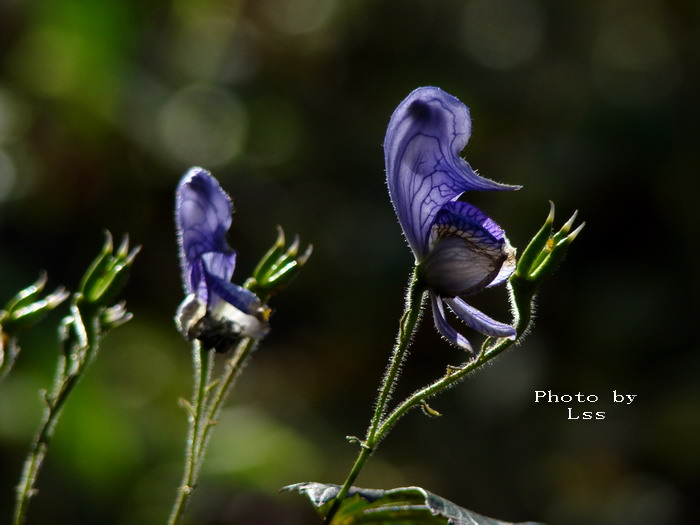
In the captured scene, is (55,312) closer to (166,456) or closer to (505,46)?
(166,456)

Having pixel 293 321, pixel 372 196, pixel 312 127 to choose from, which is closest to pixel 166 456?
pixel 293 321

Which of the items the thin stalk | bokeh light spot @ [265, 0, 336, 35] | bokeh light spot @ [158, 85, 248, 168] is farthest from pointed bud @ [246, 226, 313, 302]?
bokeh light spot @ [265, 0, 336, 35]

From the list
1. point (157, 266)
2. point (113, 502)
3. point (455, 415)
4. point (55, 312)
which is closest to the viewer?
point (113, 502)

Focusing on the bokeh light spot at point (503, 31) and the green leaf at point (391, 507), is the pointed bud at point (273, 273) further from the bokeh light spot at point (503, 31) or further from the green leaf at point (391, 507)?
the bokeh light spot at point (503, 31)

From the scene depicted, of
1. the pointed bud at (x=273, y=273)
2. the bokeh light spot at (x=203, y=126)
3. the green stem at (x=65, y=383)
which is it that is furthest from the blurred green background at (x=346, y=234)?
the pointed bud at (x=273, y=273)

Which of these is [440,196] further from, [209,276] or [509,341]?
[209,276]

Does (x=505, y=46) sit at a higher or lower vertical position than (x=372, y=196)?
higher
